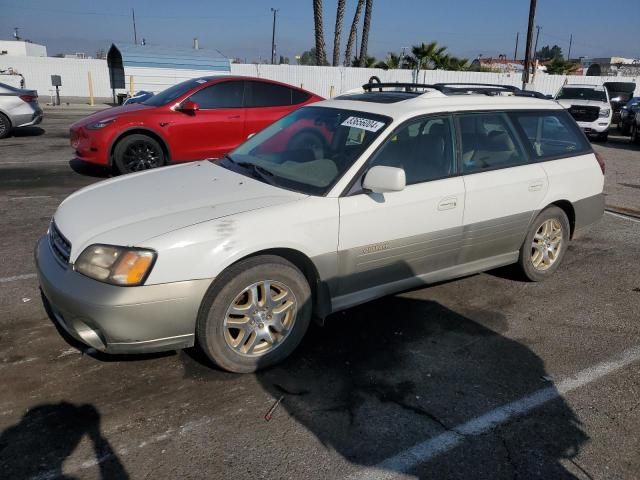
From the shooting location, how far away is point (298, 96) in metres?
9.59

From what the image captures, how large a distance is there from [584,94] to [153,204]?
18.3m

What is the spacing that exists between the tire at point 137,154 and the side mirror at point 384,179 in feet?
18.8

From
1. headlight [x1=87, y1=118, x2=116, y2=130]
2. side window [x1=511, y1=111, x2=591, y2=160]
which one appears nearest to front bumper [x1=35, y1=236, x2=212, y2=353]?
side window [x1=511, y1=111, x2=591, y2=160]

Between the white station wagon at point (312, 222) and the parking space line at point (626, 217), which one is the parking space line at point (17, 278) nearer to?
the white station wagon at point (312, 222)

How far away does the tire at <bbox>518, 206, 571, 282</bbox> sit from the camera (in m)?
4.73

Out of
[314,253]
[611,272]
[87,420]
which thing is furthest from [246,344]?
[611,272]

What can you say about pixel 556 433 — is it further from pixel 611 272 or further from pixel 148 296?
pixel 611 272

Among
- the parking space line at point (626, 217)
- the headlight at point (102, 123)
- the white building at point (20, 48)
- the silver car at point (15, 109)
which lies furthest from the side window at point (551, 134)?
the white building at point (20, 48)

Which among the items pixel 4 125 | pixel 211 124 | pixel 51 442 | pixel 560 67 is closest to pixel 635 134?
pixel 211 124

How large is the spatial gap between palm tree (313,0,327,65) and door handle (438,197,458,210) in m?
25.5

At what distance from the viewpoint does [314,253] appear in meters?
3.38

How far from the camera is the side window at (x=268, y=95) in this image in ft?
29.9

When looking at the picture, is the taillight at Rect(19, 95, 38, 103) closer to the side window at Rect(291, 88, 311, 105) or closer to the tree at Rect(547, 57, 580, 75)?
the side window at Rect(291, 88, 311, 105)

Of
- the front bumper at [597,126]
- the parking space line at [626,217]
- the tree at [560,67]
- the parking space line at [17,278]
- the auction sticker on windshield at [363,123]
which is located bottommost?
the parking space line at [626,217]
